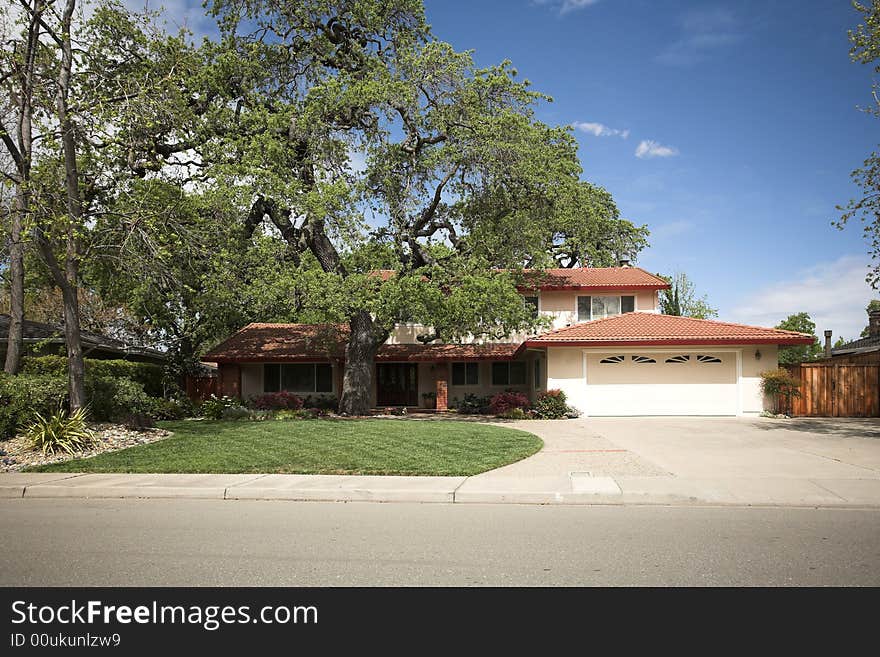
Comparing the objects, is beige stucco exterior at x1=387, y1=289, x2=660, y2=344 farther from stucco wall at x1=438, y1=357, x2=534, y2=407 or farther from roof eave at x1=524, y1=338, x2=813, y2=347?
roof eave at x1=524, y1=338, x2=813, y2=347

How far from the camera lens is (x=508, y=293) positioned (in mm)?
21375

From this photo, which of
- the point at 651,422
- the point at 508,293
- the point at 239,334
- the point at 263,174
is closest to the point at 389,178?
the point at 263,174

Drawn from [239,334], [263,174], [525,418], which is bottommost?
[525,418]

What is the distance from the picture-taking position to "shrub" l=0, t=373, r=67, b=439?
555 inches

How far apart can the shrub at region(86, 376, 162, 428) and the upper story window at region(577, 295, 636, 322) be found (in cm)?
1931

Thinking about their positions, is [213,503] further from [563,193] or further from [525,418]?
[563,193]

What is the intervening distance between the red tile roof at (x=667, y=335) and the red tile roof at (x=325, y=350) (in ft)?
14.6

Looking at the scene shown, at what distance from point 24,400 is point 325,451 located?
6.96 metres

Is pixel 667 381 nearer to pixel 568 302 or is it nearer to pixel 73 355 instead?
pixel 568 302

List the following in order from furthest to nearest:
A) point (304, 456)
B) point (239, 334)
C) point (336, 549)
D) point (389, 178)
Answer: point (239, 334) → point (389, 178) → point (304, 456) → point (336, 549)

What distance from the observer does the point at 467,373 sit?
102ft

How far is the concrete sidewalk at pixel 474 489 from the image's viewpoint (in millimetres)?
9172

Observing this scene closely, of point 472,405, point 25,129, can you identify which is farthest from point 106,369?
point 472,405
